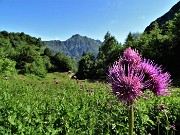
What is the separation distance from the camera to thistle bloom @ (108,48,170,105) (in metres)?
2.44

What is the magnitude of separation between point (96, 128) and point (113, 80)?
143 inches

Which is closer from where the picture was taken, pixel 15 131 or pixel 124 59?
pixel 124 59

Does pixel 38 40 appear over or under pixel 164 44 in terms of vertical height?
over

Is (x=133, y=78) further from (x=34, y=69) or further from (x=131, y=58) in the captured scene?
(x=34, y=69)

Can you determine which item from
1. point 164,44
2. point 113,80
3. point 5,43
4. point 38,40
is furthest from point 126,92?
point 38,40

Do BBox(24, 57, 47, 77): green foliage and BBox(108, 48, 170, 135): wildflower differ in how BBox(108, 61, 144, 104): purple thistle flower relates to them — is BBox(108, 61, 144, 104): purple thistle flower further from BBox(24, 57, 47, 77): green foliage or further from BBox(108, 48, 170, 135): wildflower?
BBox(24, 57, 47, 77): green foliage

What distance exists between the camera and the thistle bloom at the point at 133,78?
2436mm

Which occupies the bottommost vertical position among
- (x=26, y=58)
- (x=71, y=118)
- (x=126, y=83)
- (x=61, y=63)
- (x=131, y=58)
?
(x=71, y=118)

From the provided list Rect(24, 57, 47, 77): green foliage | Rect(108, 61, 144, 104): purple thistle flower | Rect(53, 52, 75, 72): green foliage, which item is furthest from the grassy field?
Rect(53, 52, 75, 72): green foliage

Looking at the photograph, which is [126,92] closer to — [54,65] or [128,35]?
[128,35]

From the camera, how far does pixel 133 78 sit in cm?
243

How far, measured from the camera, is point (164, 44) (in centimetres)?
4806

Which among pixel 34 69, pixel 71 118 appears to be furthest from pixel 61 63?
pixel 71 118

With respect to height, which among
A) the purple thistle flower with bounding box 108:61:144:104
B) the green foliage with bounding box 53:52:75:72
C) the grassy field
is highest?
the green foliage with bounding box 53:52:75:72
